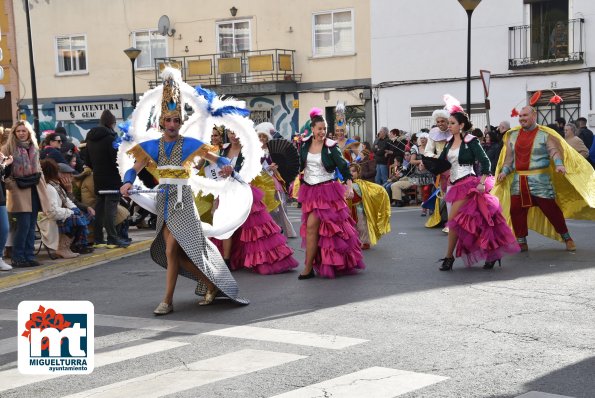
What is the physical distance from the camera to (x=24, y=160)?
12.2 m

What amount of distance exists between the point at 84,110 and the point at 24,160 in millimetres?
26245

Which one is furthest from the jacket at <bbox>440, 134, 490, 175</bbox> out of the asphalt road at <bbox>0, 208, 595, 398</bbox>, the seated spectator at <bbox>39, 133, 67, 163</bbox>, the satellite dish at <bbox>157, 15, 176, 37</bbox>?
the satellite dish at <bbox>157, 15, 176, 37</bbox>

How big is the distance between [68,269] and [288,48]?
72.7 feet

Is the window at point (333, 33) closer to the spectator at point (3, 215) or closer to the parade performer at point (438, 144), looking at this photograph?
the parade performer at point (438, 144)

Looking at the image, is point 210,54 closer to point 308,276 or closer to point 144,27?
point 144,27

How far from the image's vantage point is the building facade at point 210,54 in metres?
32.8

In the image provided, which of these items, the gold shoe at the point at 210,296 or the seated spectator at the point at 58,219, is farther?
the seated spectator at the point at 58,219

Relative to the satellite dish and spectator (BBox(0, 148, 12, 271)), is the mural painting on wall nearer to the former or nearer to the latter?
the satellite dish

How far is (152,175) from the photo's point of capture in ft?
32.0

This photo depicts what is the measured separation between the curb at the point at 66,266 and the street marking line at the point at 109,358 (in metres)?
4.17

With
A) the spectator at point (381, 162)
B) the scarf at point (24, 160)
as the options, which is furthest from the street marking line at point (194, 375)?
the spectator at point (381, 162)

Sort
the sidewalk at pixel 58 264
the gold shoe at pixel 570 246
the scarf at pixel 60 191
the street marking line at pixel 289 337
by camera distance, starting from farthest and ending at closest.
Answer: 1. the scarf at pixel 60 191
2. the gold shoe at pixel 570 246
3. the sidewalk at pixel 58 264
4. the street marking line at pixel 289 337

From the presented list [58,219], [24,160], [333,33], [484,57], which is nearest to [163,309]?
[24,160]

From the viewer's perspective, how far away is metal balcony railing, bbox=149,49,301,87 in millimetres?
33562
